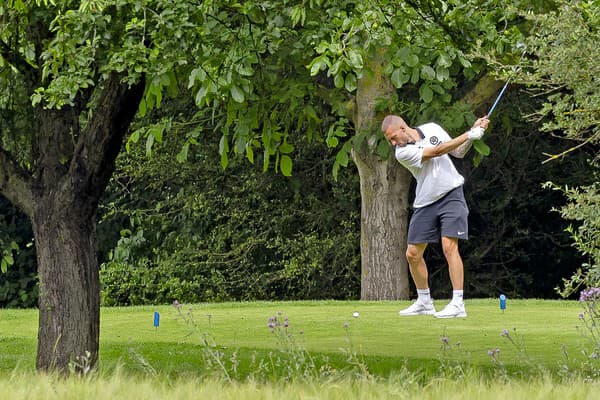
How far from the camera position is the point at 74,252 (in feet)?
29.2

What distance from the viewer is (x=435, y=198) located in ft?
31.3

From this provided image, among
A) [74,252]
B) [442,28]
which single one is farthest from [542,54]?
[74,252]

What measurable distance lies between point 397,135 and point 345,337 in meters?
2.38

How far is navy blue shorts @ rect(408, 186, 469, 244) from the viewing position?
9453mm

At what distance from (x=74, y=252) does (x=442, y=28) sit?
11.4 ft

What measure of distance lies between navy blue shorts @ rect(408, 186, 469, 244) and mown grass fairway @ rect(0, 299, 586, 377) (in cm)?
94

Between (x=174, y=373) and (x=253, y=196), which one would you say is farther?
(x=253, y=196)

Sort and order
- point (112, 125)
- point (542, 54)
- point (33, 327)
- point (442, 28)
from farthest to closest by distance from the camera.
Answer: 1. point (33, 327)
2. point (112, 125)
3. point (442, 28)
4. point (542, 54)

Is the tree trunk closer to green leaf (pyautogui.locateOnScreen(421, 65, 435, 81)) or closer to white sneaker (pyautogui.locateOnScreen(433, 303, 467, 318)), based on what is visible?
white sneaker (pyautogui.locateOnScreen(433, 303, 467, 318))

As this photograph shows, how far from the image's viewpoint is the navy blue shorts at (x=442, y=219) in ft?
31.0

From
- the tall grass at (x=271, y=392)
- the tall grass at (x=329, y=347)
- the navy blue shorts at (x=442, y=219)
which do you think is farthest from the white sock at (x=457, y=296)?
the tall grass at (x=271, y=392)

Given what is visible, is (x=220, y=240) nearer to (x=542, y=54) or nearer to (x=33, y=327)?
(x=33, y=327)

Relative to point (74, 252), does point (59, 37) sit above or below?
above

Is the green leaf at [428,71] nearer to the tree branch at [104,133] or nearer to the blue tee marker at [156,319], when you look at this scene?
the tree branch at [104,133]
